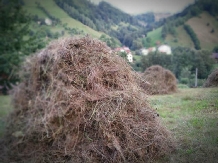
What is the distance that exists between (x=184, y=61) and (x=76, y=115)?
14.9 metres

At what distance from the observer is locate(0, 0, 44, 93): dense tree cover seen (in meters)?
3.84

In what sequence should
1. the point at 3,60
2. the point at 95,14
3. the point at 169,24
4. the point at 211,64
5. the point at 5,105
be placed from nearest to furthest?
the point at 5,105 < the point at 3,60 < the point at 95,14 < the point at 211,64 < the point at 169,24

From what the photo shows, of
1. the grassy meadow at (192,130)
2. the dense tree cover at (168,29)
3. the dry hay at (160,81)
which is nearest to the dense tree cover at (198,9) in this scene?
the dense tree cover at (168,29)

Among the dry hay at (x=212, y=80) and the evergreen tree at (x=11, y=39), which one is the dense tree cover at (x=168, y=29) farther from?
the evergreen tree at (x=11, y=39)

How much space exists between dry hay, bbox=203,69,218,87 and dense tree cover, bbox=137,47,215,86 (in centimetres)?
24

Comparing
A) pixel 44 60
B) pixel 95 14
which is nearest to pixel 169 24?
pixel 95 14

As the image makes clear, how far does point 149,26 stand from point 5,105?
1354 cm

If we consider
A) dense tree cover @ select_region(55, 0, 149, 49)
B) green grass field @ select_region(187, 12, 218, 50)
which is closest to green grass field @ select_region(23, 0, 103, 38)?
dense tree cover @ select_region(55, 0, 149, 49)

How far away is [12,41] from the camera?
4648 mm

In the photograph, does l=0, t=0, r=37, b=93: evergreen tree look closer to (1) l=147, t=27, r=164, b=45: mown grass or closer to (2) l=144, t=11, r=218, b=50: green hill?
(2) l=144, t=11, r=218, b=50: green hill

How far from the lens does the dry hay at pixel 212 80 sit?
32.3ft

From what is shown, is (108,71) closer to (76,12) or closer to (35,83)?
(35,83)

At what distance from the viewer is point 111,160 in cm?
353

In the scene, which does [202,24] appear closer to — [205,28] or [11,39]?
[205,28]
